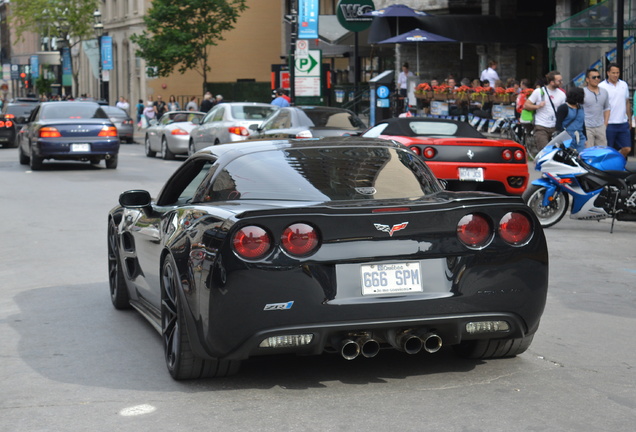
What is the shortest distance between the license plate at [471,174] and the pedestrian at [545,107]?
4.69 metres

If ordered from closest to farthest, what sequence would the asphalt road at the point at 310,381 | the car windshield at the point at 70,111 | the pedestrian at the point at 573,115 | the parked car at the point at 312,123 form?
the asphalt road at the point at 310,381 → the pedestrian at the point at 573,115 → the parked car at the point at 312,123 → the car windshield at the point at 70,111

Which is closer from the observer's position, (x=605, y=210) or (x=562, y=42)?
(x=605, y=210)

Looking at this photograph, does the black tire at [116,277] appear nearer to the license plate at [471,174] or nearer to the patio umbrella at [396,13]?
the license plate at [471,174]

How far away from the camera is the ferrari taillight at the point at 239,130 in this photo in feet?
84.3

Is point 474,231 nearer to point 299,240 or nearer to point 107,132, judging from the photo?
point 299,240

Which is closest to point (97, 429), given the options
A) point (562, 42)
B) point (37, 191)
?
point (37, 191)

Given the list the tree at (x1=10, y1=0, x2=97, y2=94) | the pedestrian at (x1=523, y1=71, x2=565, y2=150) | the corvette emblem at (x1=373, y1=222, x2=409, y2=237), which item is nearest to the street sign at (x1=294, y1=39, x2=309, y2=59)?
the pedestrian at (x1=523, y1=71, x2=565, y2=150)

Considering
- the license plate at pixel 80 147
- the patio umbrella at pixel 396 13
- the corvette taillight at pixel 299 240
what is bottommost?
the license plate at pixel 80 147

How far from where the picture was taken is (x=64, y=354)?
7.04 m

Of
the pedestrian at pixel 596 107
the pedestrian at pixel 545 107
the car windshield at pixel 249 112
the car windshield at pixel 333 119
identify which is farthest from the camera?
the car windshield at pixel 249 112

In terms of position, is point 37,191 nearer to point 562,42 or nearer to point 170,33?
point 562,42

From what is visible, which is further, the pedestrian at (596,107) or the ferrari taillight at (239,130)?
the ferrari taillight at (239,130)

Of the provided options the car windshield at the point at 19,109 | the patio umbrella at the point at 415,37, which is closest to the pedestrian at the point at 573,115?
the patio umbrella at the point at 415,37

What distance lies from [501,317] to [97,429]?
7.03ft
